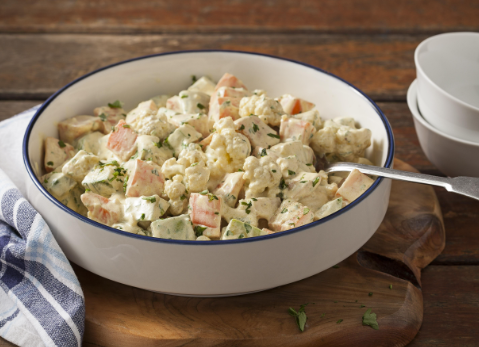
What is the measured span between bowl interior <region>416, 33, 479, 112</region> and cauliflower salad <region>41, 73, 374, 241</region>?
0.46m

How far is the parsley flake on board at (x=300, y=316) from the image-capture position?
137 centimetres

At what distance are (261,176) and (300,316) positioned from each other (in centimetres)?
39

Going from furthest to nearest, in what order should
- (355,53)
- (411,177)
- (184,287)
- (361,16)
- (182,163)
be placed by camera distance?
(361,16) < (355,53) < (182,163) < (411,177) < (184,287)

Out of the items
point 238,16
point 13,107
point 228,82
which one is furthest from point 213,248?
point 238,16

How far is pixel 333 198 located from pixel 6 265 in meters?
0.94

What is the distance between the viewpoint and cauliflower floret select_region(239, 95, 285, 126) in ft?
5.70

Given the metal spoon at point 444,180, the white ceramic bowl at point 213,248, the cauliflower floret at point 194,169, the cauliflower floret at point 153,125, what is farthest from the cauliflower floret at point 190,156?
the metal spoon at point 444,180

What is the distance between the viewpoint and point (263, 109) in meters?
1.73

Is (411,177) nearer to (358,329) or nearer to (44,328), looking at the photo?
(358,329)

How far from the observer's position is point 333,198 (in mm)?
1589

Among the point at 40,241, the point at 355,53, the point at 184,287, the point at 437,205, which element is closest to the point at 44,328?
the point at 40,241

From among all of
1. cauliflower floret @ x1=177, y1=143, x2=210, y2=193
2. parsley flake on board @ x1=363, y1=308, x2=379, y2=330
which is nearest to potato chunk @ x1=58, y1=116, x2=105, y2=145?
cauliflower floret @ x1=177, y1=143, x2=210, y2=193

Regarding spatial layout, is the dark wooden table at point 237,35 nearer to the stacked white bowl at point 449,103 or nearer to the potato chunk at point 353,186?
the stacked white bowl at point 449,103

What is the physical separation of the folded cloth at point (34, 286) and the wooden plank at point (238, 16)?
5.87 ft
